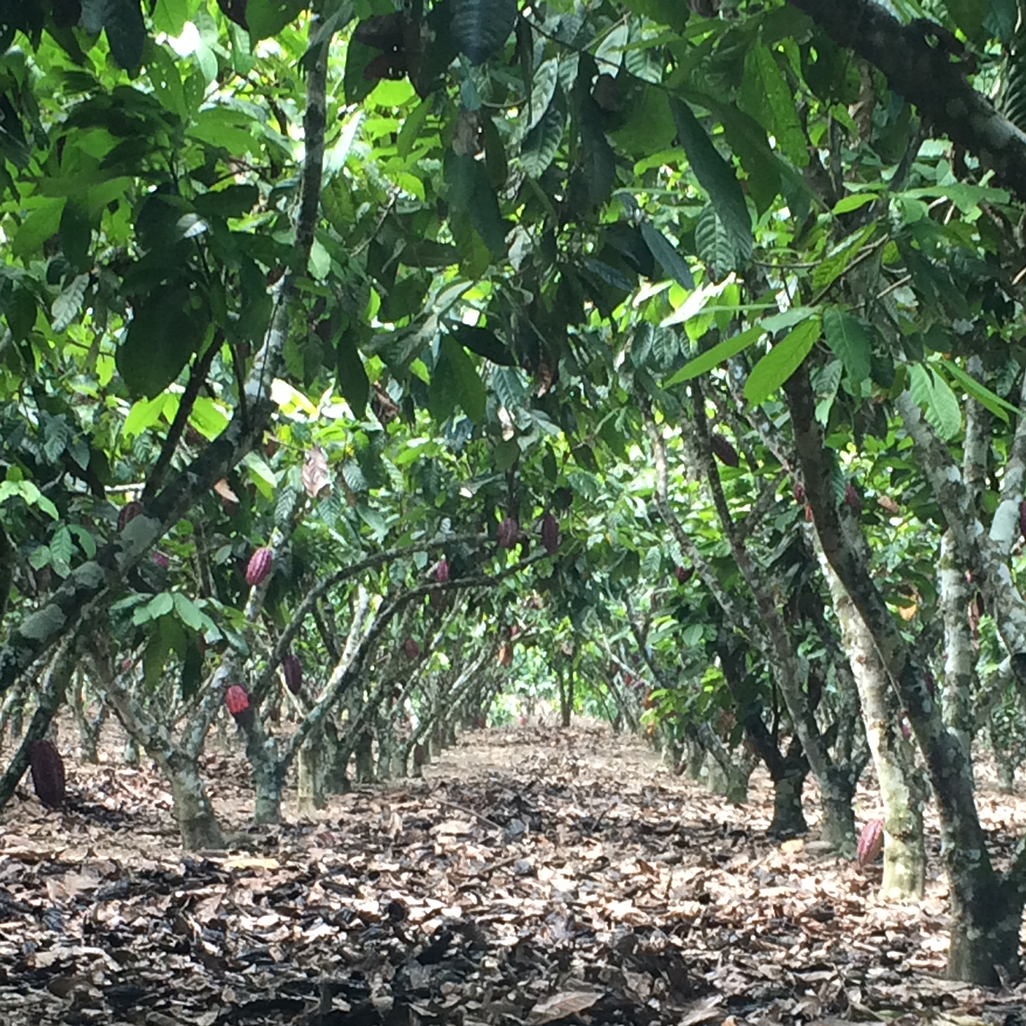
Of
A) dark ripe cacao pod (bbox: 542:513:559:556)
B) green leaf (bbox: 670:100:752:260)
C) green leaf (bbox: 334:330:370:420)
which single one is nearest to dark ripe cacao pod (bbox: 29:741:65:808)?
green leaf (bbox: 334:330:370:420)

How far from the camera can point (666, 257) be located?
1.73 m

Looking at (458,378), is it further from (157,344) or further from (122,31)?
(122,31)

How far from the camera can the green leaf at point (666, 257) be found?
1.71 m

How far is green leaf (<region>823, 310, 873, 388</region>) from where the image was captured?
4.33ft

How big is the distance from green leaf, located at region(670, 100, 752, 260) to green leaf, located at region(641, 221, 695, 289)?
57cm

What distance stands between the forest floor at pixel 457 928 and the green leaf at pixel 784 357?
181cm

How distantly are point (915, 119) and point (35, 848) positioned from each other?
4633mm

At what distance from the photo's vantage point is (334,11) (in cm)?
131

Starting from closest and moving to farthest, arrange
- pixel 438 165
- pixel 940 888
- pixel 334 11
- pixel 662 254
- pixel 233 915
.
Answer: pixel 334 11
pixel 662 254
pixel 438 165
pixel 233 915
pixel 940 888

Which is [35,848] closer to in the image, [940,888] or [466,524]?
[466,524]

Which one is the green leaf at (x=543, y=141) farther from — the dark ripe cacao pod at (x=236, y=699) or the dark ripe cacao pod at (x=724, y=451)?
the dark ripe cacao pod at (x=236, y=699)

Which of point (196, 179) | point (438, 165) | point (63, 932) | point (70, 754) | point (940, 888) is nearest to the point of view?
point (196, 179)

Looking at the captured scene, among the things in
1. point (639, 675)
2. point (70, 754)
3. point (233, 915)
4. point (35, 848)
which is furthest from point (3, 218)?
point (639, 675)

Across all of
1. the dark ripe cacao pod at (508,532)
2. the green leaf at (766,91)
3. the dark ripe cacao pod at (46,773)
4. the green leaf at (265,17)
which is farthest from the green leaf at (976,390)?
the dark ripe cacao pod at (508,532)
